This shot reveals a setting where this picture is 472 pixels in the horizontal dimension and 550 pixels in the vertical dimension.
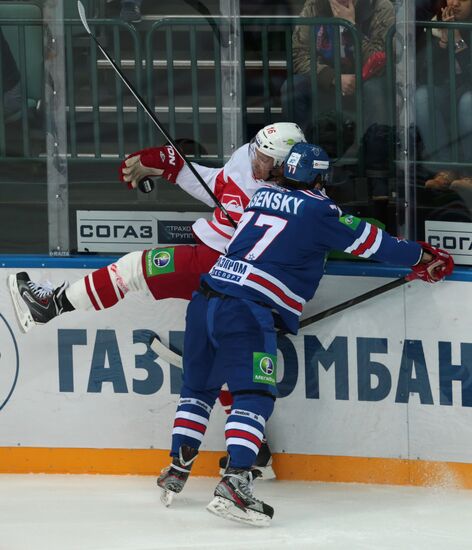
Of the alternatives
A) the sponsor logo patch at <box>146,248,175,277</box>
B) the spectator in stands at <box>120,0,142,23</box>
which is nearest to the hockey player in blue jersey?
the sponsor logo patch at <box>146,248,175,277</box>

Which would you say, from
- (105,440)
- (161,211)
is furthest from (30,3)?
(105,440)

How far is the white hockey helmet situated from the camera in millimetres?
4863

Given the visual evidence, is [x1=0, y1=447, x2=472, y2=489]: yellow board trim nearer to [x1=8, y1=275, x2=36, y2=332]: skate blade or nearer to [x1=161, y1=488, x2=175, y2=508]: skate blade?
[x1=161, y1=488, x2=175, y2=508]: skate blade

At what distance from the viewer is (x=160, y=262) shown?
16.5ft

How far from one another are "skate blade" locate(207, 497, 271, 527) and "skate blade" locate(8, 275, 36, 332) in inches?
39.5

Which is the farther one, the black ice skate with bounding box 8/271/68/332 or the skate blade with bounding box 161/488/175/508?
the black ice skate with bounding box 8/271/68/332

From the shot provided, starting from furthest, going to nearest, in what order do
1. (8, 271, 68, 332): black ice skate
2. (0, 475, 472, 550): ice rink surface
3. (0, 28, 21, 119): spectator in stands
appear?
1. (0, 28, 21, 119): spectator in stands
2. (8, 271, 68, 332): black ice skate
3. (0, 475, 472, 550): ice rink surface

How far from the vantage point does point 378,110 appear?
16.8 feet

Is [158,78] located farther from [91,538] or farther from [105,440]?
[91,538]

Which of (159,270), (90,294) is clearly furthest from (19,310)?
(159,270)

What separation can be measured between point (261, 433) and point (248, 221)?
719 millimetres

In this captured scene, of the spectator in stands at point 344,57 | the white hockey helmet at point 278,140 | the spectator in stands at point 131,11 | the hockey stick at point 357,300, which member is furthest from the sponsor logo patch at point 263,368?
the spectator in stands at point 131,11

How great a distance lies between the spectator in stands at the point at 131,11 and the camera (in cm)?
518

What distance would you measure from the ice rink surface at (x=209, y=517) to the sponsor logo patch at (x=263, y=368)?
0.48m
